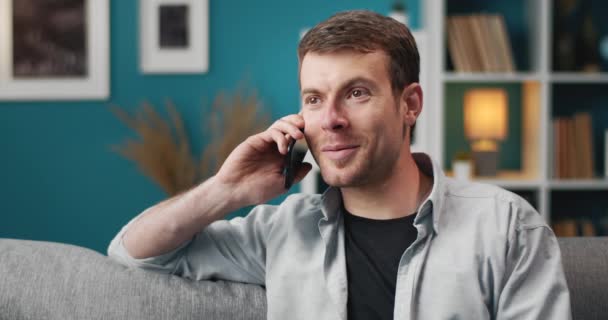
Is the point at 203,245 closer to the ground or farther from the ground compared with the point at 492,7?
closer to the ground

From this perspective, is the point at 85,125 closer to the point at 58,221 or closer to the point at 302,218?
the point at 58,221

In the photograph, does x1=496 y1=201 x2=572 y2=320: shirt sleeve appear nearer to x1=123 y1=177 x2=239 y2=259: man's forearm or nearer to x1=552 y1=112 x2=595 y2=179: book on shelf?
x1=123 y1=177 x2=239 y2=259: man's forearm

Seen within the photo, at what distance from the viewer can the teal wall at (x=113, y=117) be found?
399 centimetres

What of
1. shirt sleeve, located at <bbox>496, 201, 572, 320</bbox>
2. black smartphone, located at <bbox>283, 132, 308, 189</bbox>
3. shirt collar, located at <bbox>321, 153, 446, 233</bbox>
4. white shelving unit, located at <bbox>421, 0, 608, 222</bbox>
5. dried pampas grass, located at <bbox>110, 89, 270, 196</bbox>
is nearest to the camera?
shirt sleeve, located at <bbox>496, 201, 572, 320</bbox>

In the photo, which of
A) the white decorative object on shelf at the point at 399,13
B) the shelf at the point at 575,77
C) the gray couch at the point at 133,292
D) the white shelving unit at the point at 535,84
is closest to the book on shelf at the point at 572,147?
the white shelving unit at the point at 535,84

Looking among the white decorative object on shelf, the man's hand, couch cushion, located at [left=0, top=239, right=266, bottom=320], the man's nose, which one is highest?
the white decorative object on shelf

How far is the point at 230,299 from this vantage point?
1511mm

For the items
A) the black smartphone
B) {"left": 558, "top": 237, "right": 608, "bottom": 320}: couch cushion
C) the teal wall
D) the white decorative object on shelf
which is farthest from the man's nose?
the teal wall

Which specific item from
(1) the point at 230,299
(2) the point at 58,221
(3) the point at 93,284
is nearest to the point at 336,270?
(1) the point at 230,299

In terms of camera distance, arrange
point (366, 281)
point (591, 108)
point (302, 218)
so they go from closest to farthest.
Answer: point (366, 281), point (302, 218), point (591, 108)

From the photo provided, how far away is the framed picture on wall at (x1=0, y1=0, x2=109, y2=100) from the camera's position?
3965 mm

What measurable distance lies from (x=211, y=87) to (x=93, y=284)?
2.59 metres

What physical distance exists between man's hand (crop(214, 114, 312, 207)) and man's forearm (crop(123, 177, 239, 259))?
0.09ft

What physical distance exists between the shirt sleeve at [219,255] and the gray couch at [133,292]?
0.09 feet
